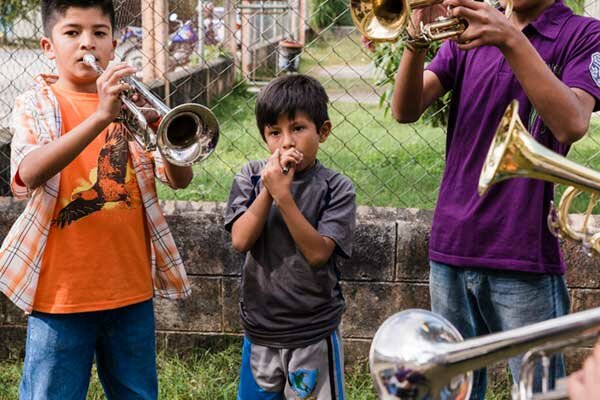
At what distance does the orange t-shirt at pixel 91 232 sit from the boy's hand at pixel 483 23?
3.93 ft

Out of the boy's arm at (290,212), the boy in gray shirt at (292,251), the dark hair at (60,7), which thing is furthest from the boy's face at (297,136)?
the dark hair at (60,7)

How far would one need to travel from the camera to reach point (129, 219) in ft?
Answer: 9.22

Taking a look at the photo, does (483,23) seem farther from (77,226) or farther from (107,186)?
(77,226)

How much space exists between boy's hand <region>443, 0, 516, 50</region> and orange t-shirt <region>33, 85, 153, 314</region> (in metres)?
1.20

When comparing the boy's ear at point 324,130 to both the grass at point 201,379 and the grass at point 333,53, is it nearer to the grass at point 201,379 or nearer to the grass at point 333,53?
the grass at point 333,53

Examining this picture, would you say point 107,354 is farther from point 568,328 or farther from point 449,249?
point 568,328

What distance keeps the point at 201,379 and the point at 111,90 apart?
1.60 metres

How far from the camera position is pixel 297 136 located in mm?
2852

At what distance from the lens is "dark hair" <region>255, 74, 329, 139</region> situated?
2.85 m

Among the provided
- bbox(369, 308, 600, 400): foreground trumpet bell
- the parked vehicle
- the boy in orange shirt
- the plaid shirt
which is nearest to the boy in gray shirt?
the boy in orange shirt

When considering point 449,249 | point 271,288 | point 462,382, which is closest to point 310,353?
point 271,288

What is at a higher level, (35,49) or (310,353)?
(35,49)

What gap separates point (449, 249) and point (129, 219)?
1.03 metres

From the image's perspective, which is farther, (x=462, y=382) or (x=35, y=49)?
(x=35, y=49)
